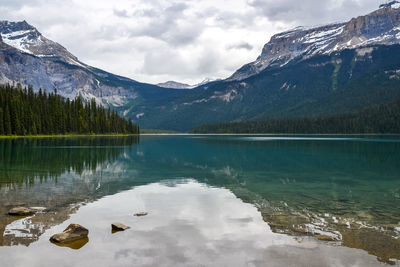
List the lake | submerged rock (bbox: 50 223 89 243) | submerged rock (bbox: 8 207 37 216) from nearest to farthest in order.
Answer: the lake → submerged rock (bbox: 50 223 89 243) → submerged rock (bbox: 8 207 37 216)

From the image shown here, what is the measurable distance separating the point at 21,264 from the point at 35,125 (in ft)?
510

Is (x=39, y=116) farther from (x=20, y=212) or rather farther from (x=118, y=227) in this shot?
(x=118, y=227)

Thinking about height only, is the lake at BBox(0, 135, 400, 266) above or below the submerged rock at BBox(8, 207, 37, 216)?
below

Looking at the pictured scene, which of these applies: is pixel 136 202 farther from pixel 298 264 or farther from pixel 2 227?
pixel 298 264

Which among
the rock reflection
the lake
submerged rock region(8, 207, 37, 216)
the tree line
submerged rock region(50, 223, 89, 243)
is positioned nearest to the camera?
the lake

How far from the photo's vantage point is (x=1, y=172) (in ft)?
119

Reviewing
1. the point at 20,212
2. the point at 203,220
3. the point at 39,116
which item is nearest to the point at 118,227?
the point at 203,220

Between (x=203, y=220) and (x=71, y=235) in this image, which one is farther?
(x=203, y=220)

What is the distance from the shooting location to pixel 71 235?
49.2 feet

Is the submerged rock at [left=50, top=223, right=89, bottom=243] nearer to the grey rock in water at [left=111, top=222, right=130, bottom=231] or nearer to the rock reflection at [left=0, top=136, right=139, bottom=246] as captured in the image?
the rock reflection at [left=0, top=136, right=139, bottom=246]

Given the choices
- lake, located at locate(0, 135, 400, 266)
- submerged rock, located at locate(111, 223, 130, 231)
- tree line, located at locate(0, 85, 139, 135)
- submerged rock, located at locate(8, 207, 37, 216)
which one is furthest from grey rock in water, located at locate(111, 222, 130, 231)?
tree line, located at locate(0, 85, 139, 135)

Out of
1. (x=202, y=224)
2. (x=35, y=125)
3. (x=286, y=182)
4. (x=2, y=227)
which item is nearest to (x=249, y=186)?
(x=286, y=182)

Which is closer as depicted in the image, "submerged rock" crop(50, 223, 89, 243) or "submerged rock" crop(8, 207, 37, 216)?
"submerged rock" crop(50, 223, 89, 243)

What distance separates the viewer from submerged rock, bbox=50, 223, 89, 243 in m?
14.7
